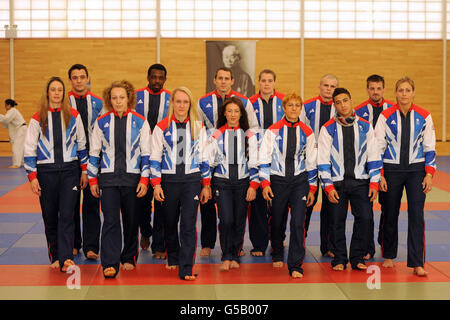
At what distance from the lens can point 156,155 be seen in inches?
250

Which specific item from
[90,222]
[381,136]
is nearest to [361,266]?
[381,136]

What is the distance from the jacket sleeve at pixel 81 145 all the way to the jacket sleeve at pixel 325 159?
2.64 meters

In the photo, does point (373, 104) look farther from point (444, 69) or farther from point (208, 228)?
point (444, 69)

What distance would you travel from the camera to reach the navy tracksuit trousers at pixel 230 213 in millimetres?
6680

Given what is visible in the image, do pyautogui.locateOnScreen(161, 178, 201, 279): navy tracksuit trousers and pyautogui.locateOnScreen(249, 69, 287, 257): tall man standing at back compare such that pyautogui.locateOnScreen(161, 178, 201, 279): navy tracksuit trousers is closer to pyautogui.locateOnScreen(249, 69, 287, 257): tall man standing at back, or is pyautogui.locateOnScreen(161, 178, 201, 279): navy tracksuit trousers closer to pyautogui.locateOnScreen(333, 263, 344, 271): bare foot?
pyautogui.locateOnScreen(249, 69, 287, 257): tall man standing at back

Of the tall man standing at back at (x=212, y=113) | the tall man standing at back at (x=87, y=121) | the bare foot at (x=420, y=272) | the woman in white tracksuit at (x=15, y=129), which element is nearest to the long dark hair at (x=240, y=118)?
the tall man standing at back at (x=212, y=113)

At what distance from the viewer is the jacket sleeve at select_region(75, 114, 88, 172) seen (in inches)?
265

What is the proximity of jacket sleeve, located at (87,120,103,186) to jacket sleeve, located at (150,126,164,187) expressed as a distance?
1.88 ft

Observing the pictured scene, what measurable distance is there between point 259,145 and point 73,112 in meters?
2.16

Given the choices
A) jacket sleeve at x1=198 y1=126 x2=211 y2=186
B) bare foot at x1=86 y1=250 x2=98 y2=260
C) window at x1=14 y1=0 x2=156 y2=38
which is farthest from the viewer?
window at x1=14 y1=0 x2=156 y2=38

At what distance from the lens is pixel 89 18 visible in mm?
20078

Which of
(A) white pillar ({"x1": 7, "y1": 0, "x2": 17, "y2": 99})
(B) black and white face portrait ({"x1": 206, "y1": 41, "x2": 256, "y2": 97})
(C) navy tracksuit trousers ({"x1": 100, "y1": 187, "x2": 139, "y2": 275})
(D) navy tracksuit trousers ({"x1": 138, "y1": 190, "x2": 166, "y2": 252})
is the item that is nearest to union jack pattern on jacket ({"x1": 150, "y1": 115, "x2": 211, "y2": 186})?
(C) navy tracksuit trousers ({"x1": 100, "y1": 187, "x2": 139, "y2": 275})

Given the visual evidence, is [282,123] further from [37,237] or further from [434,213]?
[434,213]

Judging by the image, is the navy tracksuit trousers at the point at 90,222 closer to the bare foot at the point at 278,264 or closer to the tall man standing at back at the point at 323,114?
the bare foot at the point at 278,264
